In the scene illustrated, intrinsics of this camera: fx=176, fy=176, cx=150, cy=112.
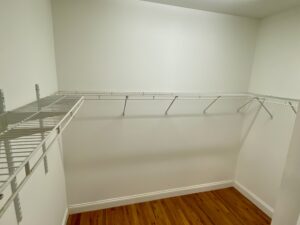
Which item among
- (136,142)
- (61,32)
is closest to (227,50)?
(136,142)

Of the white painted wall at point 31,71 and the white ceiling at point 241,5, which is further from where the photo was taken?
the white ceiling at point 241,5

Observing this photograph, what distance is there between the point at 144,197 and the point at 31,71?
6.08 ft

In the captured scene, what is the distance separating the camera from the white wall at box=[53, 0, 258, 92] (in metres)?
1.59

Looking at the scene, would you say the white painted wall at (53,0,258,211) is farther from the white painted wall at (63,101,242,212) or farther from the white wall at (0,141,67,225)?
the white wall at (0,141,67,225)

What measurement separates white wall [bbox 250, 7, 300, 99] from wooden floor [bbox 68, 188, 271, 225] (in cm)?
143

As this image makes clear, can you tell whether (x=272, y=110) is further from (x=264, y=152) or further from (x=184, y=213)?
(x=184, y=213)

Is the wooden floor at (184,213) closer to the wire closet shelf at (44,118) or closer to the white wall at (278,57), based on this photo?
the wire closet shelf at (44,118)

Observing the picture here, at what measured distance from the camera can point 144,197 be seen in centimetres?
220

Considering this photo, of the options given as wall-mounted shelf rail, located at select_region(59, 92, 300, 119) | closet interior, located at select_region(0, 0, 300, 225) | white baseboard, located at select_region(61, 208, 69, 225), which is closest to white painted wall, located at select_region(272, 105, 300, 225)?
closet interior, located at select_region(0, 0, 300, 225)

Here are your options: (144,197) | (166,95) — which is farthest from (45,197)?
(166,95)

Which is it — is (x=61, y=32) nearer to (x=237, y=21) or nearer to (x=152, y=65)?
(x=152, y=65)

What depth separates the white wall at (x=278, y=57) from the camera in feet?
5.77

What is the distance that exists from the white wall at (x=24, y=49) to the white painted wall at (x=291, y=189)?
1565 millimetres

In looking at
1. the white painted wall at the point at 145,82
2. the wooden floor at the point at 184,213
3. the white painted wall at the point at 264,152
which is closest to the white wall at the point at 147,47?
the white painted wall at the point at 145,82
